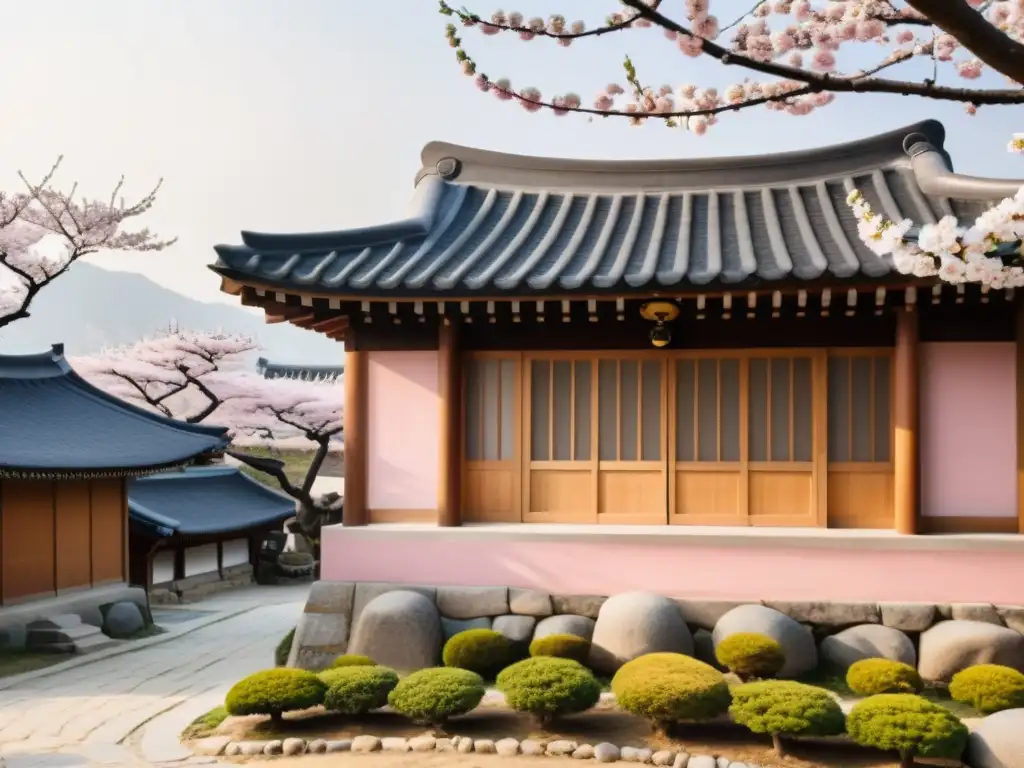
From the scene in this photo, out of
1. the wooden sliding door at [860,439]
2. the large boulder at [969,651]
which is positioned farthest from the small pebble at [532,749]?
the wooden sliding door at [860,439]

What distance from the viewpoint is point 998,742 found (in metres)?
7.37

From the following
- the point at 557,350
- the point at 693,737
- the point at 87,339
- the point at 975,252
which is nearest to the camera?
the point at 975,252

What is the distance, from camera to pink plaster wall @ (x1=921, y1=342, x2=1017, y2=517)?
35.3ft

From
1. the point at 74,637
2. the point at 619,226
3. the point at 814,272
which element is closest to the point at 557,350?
the point at 619,226

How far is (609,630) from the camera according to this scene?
10.2 meters

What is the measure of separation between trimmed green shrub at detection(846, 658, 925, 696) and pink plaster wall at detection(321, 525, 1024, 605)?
5.06ft

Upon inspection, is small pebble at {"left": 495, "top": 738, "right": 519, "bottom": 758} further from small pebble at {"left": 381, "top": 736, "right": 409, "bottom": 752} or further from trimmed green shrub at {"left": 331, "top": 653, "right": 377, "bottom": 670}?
trimmed green shrub at {"left": 331, "top": 653, "right": 377, "bottom": 670}

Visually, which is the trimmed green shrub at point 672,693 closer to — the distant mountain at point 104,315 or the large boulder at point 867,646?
the large boulder at point 867,646

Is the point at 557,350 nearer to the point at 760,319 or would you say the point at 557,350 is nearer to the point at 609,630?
the point at 760,319

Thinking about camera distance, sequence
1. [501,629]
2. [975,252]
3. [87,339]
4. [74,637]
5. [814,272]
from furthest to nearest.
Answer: [87,339] → [74,637] → [501,629] → [814,272] → [975,252]

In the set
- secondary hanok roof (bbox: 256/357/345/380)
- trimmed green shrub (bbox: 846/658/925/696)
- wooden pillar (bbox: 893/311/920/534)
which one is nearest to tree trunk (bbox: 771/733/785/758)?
trimmed green shrub (bbox: 846/658/925/696)

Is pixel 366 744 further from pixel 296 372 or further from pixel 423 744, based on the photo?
pixel 296 372

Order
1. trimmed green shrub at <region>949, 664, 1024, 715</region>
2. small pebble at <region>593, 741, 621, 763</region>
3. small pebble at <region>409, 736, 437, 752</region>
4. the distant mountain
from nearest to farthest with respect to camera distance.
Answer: small pebble at <region>593, 741, 621, 763</region> → small pebble at <region>409, 736, 437, 752</region> → trimmed green shrub at <region>949, 664, 1024, 715</region> → the distant mountain

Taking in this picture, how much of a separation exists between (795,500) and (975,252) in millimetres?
6365
